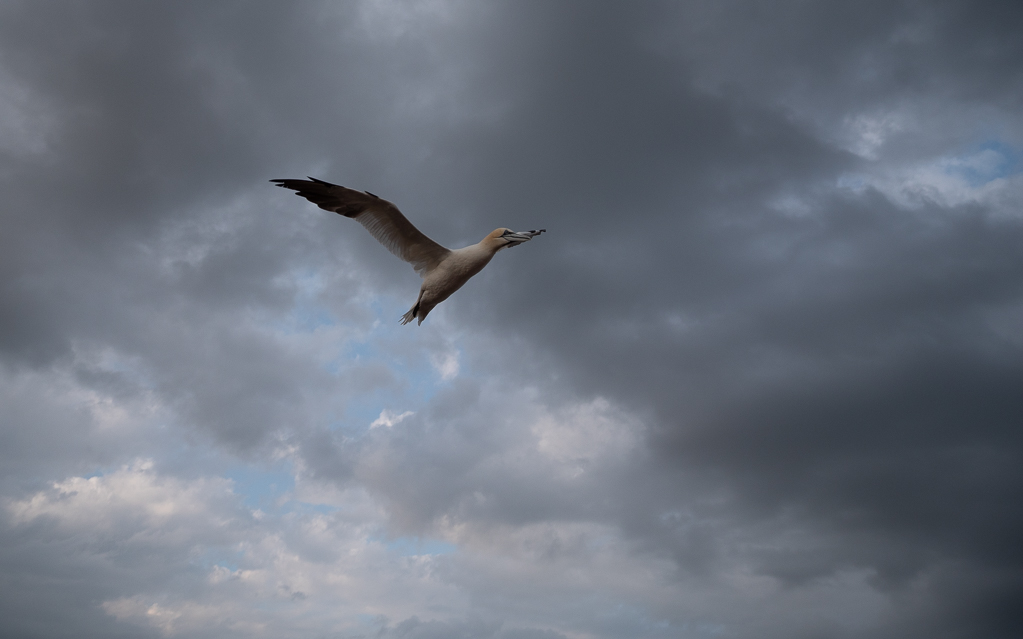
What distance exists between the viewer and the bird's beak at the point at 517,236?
21828 mm

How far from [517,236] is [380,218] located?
528 centimetres

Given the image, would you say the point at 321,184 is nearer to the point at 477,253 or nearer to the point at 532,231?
the point at 477,253

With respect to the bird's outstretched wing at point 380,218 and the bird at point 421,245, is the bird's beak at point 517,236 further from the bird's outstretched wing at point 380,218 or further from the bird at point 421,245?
the bird's outstretched wing at point 380,218

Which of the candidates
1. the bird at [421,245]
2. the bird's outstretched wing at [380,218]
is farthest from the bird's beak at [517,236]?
the bird's outstretched wing at [380,218]

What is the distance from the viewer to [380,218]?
2236 centimetres

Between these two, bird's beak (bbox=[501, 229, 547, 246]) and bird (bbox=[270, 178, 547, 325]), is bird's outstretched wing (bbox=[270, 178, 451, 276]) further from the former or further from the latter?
bird's beak (bbox=[501, 229, 547, 246])

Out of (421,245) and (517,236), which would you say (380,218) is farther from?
(517,236)

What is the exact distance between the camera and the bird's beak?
859 inches

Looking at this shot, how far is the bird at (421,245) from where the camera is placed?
2164 centimetres

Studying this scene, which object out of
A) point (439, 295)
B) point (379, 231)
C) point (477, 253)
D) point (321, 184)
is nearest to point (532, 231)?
point (477, 253)

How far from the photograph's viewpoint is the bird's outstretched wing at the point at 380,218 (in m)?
21.1

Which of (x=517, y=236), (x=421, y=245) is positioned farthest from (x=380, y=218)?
(x=517, y=236)

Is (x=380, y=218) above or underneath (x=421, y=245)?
above

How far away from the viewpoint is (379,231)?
22.7 m
